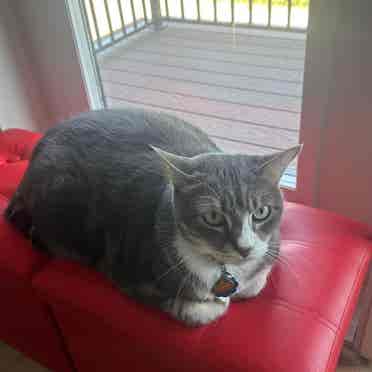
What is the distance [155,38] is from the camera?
208cm

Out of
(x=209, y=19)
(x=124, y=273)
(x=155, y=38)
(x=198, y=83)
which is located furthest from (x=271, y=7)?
(x=124, y=273)

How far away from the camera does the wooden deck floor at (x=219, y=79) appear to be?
5.67 feet

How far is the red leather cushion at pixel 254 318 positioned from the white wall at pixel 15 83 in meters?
0.81

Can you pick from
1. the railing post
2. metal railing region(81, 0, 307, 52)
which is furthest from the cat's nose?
the railing post

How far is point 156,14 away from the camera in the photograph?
1.91 metres

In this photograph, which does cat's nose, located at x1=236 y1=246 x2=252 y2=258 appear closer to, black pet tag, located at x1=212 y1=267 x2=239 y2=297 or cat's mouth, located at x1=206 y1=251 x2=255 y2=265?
cat's mouth, located at x1=206 y1=251 x2=255 y2=265

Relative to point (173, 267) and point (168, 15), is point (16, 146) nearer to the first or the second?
point (173, 267)

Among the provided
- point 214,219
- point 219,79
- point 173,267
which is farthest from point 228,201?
point 219,79

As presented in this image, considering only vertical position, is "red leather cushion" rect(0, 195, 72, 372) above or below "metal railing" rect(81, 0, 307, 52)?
below

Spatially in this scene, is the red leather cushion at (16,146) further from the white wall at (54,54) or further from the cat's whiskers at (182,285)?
the cat's whiskers at (182,285)

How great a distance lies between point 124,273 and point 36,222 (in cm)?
28

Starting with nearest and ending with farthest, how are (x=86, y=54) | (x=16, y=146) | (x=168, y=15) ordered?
(x=16, y=146) → (x=86, y=54) → (x=168, y=15)

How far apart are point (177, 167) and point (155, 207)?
183mm

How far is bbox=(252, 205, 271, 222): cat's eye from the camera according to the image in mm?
771
